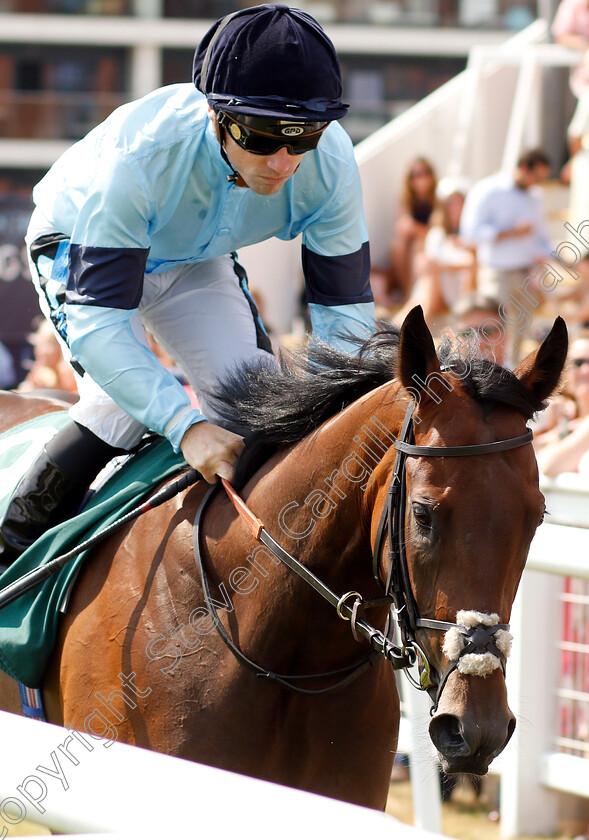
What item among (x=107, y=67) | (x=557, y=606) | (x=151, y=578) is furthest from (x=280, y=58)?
(x=107, y=67)

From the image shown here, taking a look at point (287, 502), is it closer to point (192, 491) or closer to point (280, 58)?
point (192, 491)

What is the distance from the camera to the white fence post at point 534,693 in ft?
12.4

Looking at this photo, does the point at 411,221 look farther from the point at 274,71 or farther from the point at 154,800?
the point at 154,800

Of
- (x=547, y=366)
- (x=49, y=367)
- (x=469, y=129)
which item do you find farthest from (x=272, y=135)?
(x=469, y=129)

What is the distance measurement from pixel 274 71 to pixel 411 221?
6764 mm

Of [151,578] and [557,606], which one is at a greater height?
[151,578]

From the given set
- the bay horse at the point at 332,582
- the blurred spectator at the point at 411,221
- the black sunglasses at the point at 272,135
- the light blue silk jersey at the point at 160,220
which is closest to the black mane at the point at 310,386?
the bay horse at the point at 332,582

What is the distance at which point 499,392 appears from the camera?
6.66 feet

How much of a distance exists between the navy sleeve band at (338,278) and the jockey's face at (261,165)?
418mm

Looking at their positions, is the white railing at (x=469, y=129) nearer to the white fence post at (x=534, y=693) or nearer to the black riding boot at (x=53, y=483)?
the white fence post at (x=534, y=693)

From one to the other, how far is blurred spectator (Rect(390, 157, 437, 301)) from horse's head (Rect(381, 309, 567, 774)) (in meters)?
6.73

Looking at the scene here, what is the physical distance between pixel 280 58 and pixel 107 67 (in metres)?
29.2

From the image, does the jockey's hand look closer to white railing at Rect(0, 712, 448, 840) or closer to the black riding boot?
the black riding boot

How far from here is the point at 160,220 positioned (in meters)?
2.54
